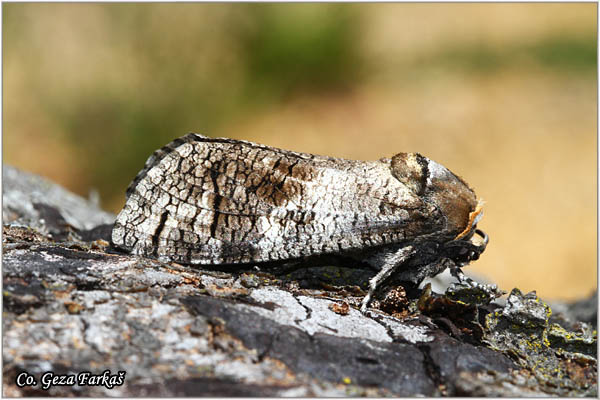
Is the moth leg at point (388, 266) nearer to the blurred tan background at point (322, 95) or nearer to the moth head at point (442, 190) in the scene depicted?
the moth head at point (442, 190)

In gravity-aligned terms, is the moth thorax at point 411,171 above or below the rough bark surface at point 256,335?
above

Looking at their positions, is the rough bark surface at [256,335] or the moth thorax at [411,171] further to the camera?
the moth thorax at [411,171]

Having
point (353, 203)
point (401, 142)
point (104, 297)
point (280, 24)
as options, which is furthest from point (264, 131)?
point (104, 297)

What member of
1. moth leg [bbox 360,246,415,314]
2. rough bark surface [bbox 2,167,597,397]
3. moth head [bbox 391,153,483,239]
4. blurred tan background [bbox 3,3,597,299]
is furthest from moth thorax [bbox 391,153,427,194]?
blurred tan background [bbox 3,3,597,299]

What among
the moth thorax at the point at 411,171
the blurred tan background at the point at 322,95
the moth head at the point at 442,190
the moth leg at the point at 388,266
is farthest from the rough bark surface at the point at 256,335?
the blurred tan background at the point at 322,95

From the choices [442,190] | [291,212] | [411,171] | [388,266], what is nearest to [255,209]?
[291,212]

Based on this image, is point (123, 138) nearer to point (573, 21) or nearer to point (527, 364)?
point (527, 364)

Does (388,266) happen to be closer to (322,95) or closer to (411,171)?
(411,171)
